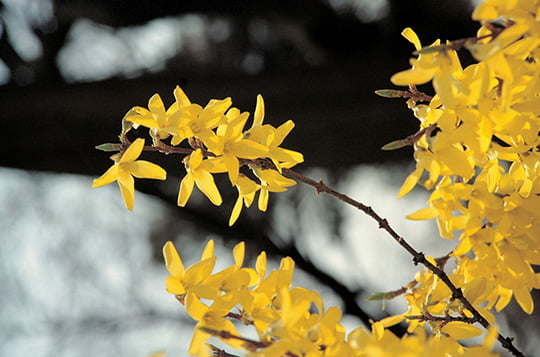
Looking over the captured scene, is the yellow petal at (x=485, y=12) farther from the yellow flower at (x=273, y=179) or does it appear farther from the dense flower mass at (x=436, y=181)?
the yellow flower at (x=273, y=179)

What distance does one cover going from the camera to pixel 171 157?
95cm

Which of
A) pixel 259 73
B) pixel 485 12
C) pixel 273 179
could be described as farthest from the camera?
pixel 259 73

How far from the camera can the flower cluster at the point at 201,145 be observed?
0.34m

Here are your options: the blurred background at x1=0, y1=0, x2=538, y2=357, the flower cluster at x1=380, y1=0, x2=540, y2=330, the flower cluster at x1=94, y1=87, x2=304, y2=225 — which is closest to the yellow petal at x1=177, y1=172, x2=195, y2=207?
the flower cluster at x1=94, y1=87, x2=304, y2=225

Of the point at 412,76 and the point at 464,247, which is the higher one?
the point at 412,76

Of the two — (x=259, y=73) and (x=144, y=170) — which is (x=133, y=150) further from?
(x=259, y=73)

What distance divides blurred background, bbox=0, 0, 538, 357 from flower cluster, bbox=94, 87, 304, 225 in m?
0.54

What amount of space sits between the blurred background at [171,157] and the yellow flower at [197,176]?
1.78ft

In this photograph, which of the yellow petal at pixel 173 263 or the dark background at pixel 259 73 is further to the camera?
the dark background at pixel 259 73

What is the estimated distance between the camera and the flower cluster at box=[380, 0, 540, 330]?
10.5 inches

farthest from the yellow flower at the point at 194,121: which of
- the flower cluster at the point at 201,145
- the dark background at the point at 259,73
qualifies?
the dark background at the point at 259,73

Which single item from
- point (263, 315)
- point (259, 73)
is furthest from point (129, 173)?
point (259, 73)

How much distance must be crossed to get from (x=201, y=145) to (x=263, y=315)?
0.11 meters

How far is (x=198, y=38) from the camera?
3.18ft
